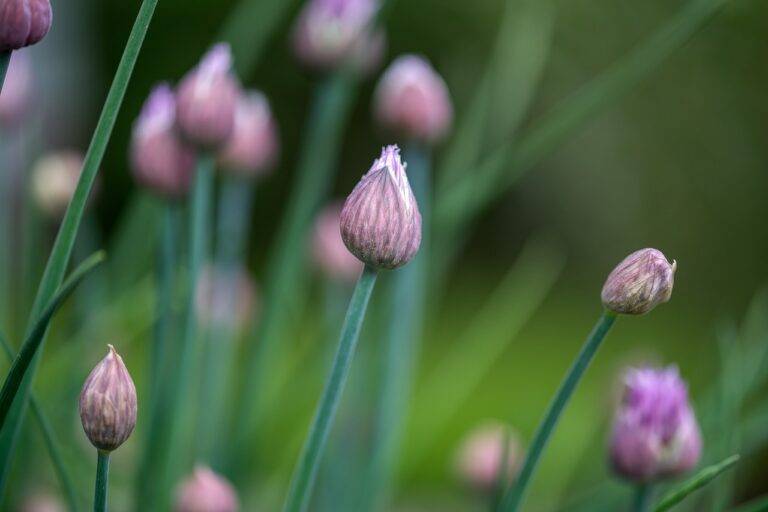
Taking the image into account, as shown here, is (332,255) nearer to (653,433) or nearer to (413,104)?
(413,104)

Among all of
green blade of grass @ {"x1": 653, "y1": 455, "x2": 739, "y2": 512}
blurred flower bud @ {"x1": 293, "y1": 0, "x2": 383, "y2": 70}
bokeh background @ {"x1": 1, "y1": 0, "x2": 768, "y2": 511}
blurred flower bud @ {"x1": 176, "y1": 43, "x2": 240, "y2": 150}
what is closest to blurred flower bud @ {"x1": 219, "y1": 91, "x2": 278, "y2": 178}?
blurred flower bud @ {"x1": 293, "y1": 0, "x2": 383, "y2": 70}

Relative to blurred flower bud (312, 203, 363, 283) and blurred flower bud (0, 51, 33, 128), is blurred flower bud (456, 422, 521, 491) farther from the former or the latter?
blurred flower bud (0, 51, 33, 128)

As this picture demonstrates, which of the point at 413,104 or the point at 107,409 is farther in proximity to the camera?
the point at 413,104

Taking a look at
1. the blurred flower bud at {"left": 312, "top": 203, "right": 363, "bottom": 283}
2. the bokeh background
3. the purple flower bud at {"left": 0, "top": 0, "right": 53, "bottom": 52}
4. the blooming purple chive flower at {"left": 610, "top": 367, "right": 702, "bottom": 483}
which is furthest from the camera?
the bokeh background

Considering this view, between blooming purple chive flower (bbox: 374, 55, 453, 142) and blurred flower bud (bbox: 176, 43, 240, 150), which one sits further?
blooming purple chive flower (bbox: 374, 55, 453, 142)

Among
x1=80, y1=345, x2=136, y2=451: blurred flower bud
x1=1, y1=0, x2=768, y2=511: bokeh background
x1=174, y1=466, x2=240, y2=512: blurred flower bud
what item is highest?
x1=1, y1=0, x2=768, y2=511: bokeh background

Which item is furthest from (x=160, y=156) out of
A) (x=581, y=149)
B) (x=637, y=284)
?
(x=581, y=149)

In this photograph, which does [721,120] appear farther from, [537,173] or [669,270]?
[669,270]
